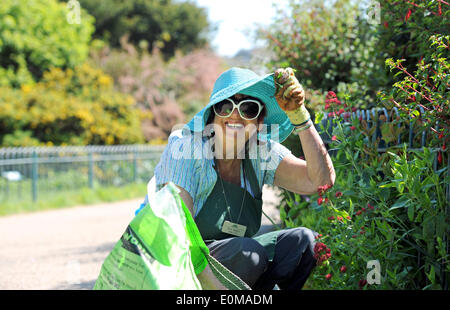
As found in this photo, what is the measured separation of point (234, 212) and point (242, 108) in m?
0.46

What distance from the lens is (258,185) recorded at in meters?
2.53

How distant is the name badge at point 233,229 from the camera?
2.38 metres

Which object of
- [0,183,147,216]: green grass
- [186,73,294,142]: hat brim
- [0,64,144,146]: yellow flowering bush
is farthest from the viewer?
[0,64,144,146]: yellow flowering bush

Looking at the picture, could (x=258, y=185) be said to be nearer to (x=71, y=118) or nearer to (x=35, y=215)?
(x=35, y=215)

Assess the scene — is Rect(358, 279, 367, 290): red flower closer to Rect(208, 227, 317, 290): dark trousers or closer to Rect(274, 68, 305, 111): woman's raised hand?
Rect(208, 227, 317, 290): dark trousers

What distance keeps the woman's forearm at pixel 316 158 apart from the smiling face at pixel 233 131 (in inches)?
11.6

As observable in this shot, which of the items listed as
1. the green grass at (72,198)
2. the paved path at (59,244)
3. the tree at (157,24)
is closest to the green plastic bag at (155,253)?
the paved path at (59,244)

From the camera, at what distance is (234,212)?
7.94ft

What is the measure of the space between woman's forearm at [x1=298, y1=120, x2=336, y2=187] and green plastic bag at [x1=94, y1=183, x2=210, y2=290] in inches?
26.9

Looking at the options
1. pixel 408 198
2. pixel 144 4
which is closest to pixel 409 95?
pixel 408 198

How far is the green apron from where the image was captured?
2375 mm

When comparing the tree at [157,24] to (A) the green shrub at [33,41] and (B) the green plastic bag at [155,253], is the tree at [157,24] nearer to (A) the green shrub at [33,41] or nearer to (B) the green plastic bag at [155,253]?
(A) the green shrub at [33,41]

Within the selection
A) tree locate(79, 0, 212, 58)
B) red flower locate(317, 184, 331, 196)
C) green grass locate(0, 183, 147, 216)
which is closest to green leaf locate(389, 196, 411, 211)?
red flower locate(317, 184, 331, 196)

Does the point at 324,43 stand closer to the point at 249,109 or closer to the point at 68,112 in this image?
the point at 249,109
